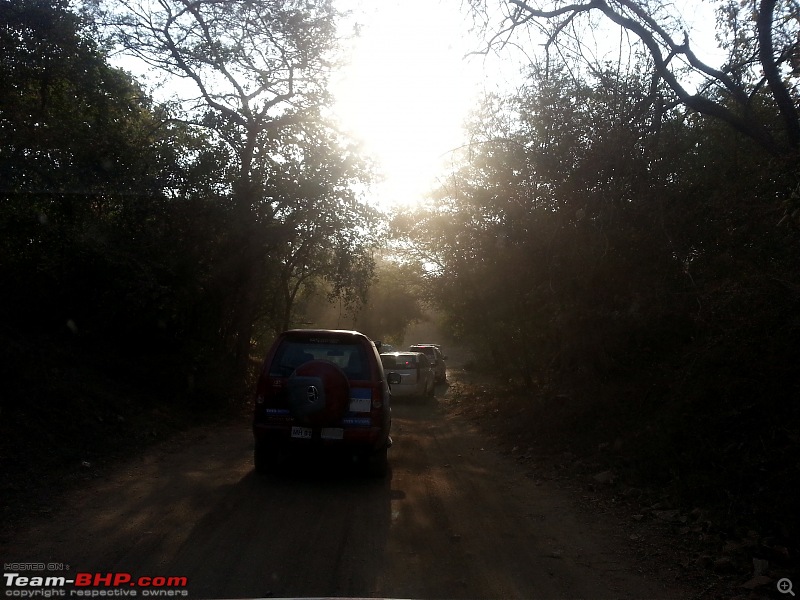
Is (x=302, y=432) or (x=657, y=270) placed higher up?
(x=657, y=270)

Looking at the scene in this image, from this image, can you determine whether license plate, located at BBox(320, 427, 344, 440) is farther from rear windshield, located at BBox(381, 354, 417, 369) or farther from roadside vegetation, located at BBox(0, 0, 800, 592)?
rear windshield, located at BBox(381, 354, 417, 369)

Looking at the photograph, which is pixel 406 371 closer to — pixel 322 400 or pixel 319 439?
Answer: pixel 319 439

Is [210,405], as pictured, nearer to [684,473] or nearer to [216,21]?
[216,21]

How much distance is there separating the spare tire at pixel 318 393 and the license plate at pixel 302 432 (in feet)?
0.48

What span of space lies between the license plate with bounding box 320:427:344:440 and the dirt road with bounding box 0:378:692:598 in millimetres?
615

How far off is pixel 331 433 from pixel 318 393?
565 mm

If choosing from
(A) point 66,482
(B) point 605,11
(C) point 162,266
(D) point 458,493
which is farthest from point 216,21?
(D) point 458,493

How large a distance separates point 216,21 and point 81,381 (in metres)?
8.04

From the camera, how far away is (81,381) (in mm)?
12945

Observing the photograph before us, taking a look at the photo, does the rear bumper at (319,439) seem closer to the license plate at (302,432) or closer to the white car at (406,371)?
the license plate at (302,432)

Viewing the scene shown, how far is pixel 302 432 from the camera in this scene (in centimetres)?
887

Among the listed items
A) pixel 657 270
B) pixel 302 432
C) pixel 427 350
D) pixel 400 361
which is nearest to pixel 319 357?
pixel 302 432

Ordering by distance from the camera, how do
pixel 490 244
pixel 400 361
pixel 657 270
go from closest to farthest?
1. pixel 657 270
2. pixel 490 244
3. pixel 400 361

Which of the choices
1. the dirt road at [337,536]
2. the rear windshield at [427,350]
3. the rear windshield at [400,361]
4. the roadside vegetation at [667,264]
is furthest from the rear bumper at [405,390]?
the dirt road at [337,536]
